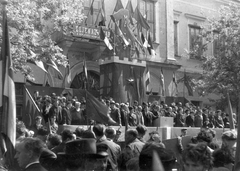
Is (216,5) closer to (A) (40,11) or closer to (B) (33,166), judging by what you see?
(A) (40,11)

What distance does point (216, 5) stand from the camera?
33250 millimetres

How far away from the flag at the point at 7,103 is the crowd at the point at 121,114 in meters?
4.82

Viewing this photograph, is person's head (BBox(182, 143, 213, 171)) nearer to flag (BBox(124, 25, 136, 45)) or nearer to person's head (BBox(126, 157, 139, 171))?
person's head (BBox(126, 157, 139, 171))

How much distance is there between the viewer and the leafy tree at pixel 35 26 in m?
14.7

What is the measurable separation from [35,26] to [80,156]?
44.7 feet

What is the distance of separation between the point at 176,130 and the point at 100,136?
8707mm

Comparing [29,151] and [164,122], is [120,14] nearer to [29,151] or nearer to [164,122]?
[164,122]

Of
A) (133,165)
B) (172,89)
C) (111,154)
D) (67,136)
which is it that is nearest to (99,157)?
(133,165)

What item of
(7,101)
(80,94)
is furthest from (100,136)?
(80,94)

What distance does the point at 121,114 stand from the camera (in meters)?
14.6

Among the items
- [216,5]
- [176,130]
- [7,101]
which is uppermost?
[216,5]

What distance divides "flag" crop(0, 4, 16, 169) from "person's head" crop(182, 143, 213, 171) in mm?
2110

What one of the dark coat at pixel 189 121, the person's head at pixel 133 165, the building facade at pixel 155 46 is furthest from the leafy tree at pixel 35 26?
the person's head at pixel 133 165

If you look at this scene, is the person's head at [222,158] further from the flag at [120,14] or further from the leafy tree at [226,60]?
the leafy tree at [226,60]
